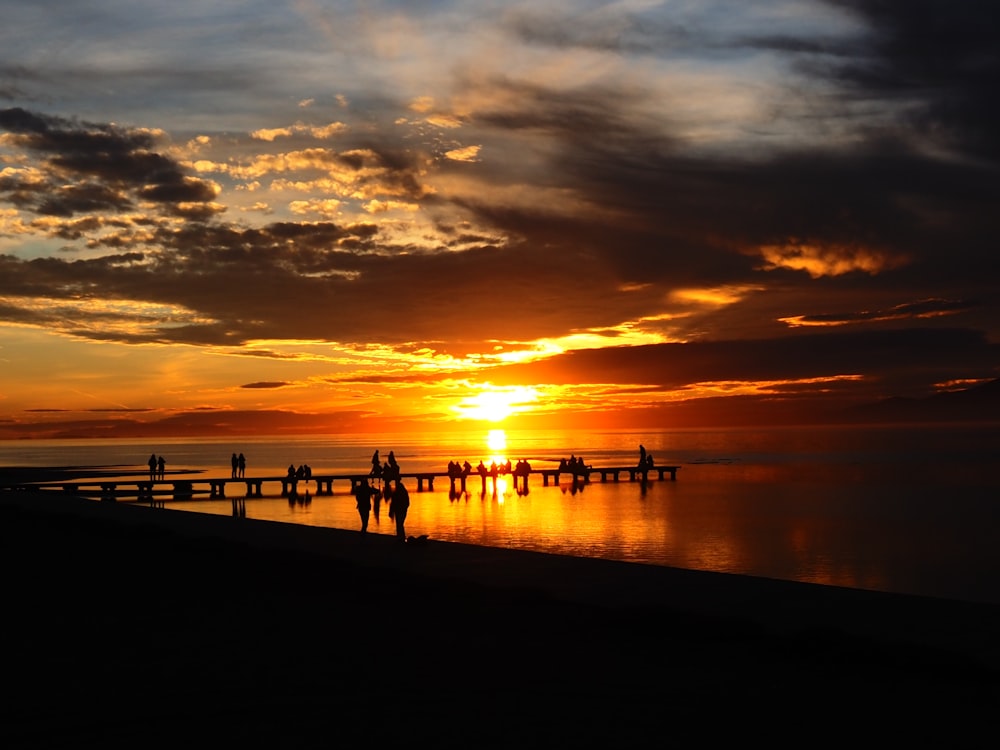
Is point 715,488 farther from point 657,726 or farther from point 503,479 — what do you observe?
point 657,726

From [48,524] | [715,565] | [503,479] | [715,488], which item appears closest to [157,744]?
[715,565]

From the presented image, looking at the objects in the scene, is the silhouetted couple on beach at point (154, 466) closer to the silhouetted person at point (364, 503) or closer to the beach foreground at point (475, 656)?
the silhouetted person at point (364, 503)

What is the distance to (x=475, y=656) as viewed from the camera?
464 inches

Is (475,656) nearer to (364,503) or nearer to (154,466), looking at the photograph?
(364,503)

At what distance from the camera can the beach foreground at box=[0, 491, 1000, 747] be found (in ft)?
29.4

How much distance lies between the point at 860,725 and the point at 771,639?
347 cm

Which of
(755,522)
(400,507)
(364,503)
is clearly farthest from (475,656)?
(755,522)

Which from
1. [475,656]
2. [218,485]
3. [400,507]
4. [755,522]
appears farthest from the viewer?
[218,485]

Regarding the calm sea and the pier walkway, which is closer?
the calm sea

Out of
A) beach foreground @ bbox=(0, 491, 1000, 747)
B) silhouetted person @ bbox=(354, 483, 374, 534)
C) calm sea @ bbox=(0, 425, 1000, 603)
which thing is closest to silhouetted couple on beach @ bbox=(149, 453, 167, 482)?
calm sea @ bbox=(0, 425, 1000, 603)

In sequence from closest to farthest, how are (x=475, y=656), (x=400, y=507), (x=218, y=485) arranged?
(x=475, y=656)
(x=400, y=507)
(x=218, y=485)

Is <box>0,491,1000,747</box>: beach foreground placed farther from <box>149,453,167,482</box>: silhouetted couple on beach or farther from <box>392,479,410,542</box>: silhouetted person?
<box>149,453,167,482</box>: silhouetted couple on beach

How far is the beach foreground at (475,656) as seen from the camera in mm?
8961

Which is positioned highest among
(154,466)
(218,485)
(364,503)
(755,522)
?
(154,466)
